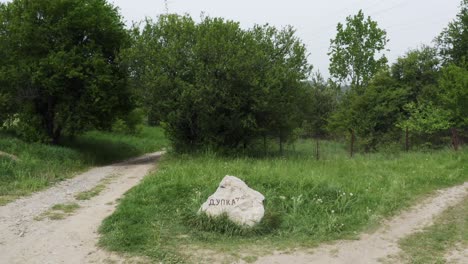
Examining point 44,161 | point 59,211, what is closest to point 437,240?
point 59,211

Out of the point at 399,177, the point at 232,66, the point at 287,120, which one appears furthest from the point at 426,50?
the point at 399,177

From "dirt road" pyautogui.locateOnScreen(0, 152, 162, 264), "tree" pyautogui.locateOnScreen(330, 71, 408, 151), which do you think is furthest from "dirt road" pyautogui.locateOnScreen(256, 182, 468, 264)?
"tree" pyautogui.locateOnScreen(330, 71, 408, 151)

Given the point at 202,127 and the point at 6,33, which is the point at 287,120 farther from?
the point at 6,33

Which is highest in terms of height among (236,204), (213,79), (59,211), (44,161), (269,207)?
(213,79)

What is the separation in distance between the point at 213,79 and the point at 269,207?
26.6 ft

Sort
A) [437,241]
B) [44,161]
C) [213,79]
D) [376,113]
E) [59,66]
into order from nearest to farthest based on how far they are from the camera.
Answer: [437,241] → [44,161] → [213,79] → [59,66] → [376,113]

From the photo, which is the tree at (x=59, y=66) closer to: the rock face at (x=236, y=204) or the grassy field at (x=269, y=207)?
the grassy field at (x=269, y=207)

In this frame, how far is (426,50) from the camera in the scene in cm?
2812

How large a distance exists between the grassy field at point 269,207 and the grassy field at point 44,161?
301cm

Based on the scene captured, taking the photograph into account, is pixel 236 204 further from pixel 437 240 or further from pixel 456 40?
pixel 456 40

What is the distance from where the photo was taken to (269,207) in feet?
25.1

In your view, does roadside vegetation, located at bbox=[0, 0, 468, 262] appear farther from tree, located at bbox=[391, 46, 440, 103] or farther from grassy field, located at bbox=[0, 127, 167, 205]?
tree, located at bbox=[391, 46, 440, 103]

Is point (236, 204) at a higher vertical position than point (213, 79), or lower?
lower

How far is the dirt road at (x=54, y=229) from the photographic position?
18.9 ft
